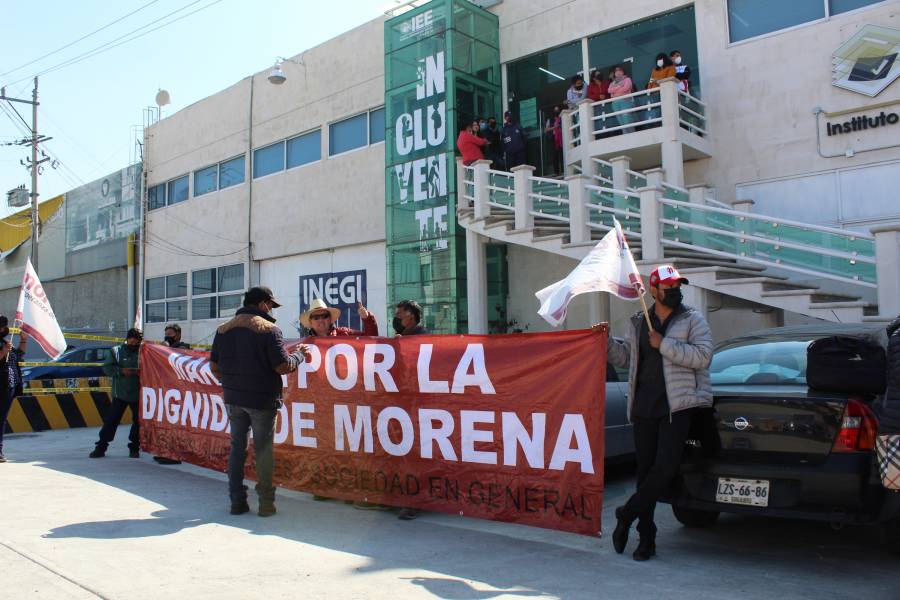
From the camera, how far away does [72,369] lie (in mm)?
15602

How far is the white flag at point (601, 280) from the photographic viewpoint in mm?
5012

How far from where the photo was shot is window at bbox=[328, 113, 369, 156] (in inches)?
792

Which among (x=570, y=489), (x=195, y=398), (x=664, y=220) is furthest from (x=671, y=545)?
(x=664, y=220)

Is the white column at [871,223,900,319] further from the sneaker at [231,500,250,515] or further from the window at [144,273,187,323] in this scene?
the window at [144,273,187,323]

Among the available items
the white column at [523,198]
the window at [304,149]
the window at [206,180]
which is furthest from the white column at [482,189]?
the window at [206,180]

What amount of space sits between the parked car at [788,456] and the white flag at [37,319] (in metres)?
7.27

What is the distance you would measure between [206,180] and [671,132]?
691 inches

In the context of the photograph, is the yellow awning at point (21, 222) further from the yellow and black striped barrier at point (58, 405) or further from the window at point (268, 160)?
the yellow and black striped barrier at point (58, 405)

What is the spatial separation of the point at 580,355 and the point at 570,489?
0.93 meters

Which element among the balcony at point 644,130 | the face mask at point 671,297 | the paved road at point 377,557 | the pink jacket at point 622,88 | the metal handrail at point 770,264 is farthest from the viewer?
the pink jacket at point 622,88

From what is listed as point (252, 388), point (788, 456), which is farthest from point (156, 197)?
point (788, 456)

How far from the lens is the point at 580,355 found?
17.4ft

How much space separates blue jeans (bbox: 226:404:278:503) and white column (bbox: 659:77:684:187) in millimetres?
9266

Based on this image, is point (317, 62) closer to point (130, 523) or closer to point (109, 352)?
point (109, 352)
